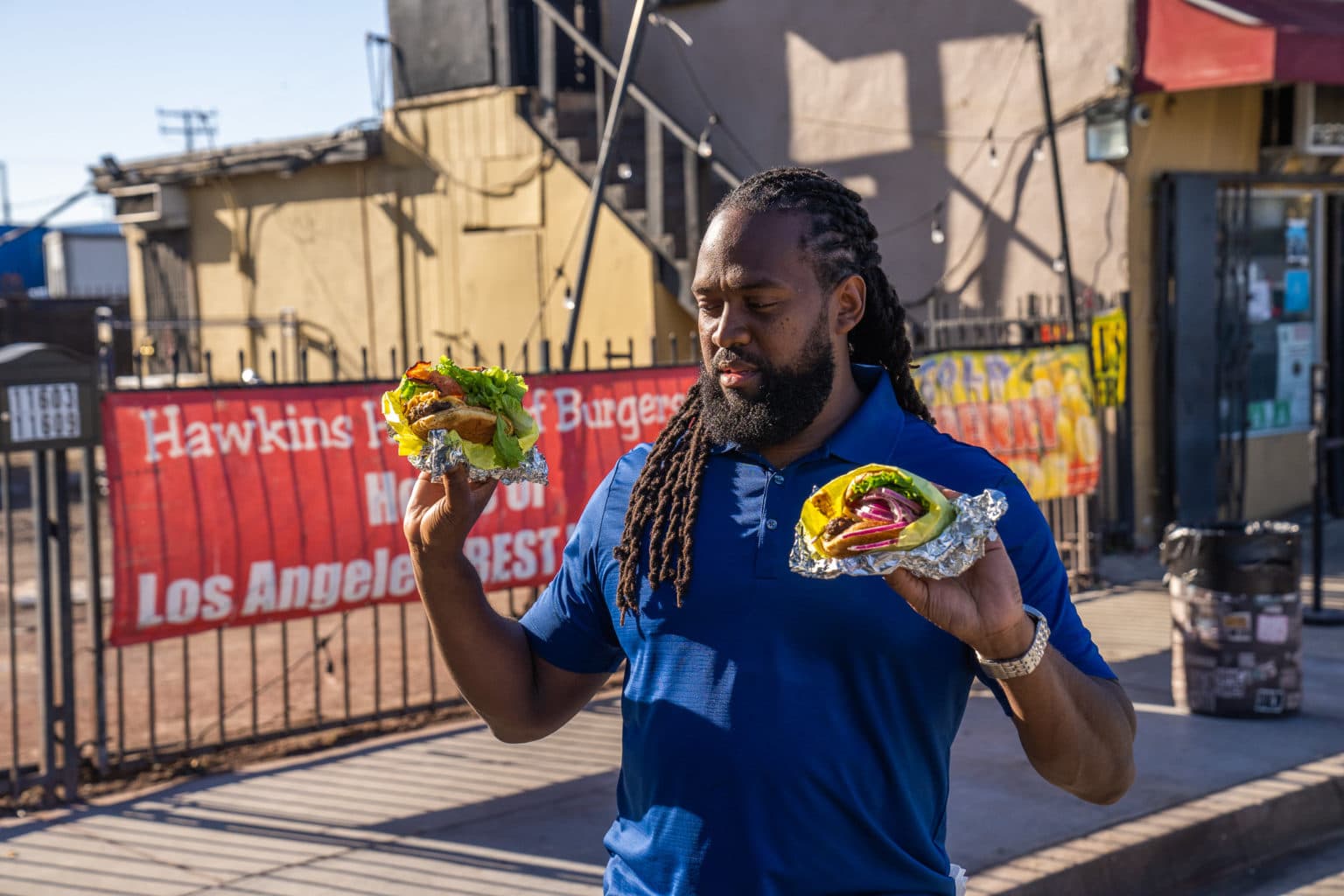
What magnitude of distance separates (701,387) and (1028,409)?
7.82 meters

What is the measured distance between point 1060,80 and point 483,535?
7.05m

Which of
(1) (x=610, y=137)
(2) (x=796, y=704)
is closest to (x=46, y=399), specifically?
(1) (x=610, y=137)

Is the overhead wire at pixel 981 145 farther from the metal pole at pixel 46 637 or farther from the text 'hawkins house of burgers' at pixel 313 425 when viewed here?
the metal pole at pixel 46 637

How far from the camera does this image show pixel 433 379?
2.71 m

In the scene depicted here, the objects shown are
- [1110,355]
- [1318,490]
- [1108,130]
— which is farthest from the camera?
[1108,130]

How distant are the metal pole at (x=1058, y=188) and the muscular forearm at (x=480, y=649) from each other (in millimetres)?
8807

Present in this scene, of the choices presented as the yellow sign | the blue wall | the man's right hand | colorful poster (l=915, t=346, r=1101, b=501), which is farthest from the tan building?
the blue wall

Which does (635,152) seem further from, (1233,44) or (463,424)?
(463,424)

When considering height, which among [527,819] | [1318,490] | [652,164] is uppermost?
[652,164]

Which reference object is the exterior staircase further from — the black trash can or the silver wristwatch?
the silver wristwatch

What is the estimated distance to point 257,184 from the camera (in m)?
16.8

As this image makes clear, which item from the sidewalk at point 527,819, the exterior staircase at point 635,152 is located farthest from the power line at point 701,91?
the sidewalk at point 527,819

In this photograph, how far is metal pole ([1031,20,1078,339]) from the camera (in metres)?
10.8

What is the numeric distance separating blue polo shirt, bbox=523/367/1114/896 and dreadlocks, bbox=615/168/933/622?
0.15ft
